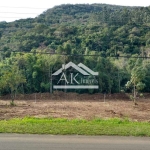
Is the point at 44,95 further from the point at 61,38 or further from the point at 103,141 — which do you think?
the point at 103,141

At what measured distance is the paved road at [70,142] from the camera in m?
4.93

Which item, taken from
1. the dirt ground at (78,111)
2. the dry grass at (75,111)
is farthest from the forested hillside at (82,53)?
the dry grass at (75,111)

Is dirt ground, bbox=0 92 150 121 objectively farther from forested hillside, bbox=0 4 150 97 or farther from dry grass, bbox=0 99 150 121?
forested hillside, bbox=0 4 150 97

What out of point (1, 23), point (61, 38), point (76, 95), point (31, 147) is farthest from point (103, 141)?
A: point (1, 23)

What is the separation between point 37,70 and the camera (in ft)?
97.2

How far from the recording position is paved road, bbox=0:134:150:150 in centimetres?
493

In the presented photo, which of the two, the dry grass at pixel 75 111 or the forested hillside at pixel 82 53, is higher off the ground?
the forested hillside at pixel 82 53

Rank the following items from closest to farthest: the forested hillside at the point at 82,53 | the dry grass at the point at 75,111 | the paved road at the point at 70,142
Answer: the paved road at the point at 70,142, the dry grass at the point at 75,111, the forested hillside at the point at 82,53

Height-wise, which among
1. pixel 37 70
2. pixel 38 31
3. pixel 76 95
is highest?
→ pixel 38 31

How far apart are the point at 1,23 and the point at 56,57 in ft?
44.1

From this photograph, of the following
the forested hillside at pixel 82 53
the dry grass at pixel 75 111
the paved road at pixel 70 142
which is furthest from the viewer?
the forested hillside at pixel 82 53

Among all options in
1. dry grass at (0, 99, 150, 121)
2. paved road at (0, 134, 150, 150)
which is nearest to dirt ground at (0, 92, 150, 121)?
dry grass at (0, 99, 150, 121)

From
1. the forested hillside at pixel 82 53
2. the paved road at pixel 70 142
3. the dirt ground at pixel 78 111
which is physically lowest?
the dirt ground at pixel 78 111

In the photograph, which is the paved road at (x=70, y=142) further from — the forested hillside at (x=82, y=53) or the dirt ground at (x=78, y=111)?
the forested hillside at (x=82, y=53)
